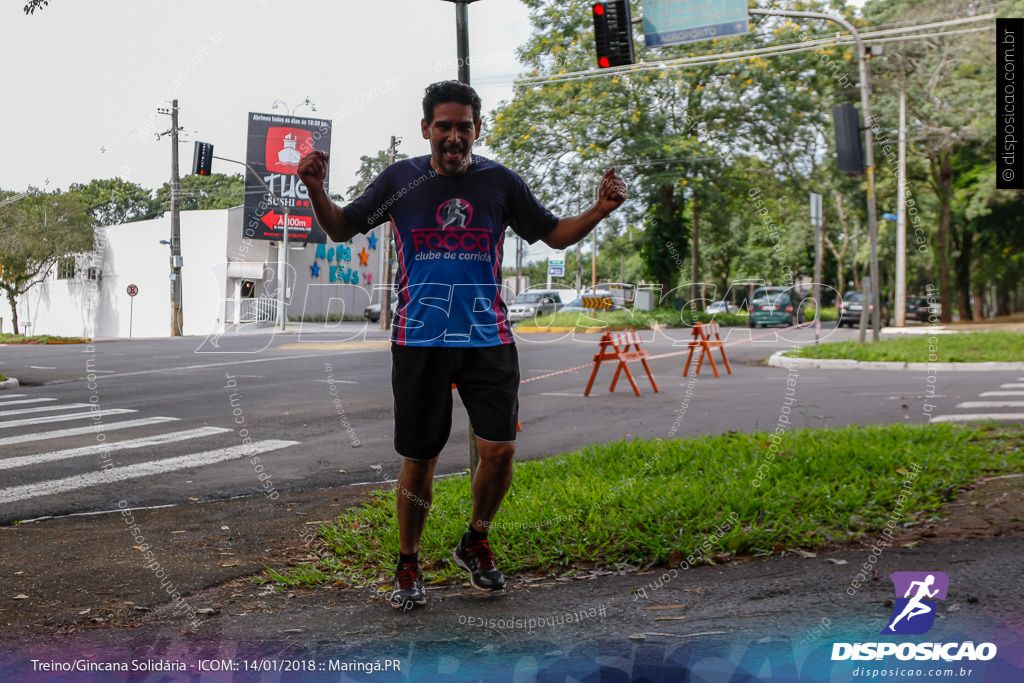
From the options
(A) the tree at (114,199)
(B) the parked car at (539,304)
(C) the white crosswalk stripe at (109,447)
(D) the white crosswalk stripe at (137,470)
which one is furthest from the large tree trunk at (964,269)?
(A) the tree at (114,199)

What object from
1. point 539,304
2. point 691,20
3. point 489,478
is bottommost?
point 489,478

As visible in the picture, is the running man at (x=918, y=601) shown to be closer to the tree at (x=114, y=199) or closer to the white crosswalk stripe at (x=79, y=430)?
the tree at (x=114, y=199)

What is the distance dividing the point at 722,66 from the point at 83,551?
53.1ft

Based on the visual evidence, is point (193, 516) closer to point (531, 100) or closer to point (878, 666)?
point (878, 666)

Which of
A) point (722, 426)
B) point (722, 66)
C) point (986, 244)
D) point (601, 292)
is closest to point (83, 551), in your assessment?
point (722, 426)

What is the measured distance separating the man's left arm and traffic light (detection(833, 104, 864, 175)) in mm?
9346

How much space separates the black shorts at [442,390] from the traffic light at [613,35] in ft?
27.8

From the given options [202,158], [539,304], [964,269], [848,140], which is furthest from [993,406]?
[964,269]

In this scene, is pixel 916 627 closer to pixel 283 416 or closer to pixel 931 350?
pixel 283 416

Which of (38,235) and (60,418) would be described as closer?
(38,235)

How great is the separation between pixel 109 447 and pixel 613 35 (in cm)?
760

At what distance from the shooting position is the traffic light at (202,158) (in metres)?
10.3

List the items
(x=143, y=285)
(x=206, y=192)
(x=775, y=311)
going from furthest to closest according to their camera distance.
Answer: (x=775, y=311) < (x=143, y=285) < (x=206, y=192)

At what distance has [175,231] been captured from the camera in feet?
39.1
